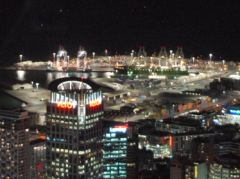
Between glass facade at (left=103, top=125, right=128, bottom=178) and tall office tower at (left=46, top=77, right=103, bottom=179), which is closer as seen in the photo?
tall office tower at (left=46, top=77, right=103, bottom=179)

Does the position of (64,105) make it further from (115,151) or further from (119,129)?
(119,129)

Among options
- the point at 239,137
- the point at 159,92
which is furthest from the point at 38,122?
the point at 159,92

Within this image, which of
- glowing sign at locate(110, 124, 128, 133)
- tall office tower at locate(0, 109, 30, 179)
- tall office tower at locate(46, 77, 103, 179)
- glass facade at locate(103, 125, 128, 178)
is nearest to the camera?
tall office tower at locate(46, 77, 103, 179)

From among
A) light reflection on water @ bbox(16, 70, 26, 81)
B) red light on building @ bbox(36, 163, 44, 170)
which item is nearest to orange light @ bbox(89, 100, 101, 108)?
red light on building @ bbox(36, 163, 44, 170)

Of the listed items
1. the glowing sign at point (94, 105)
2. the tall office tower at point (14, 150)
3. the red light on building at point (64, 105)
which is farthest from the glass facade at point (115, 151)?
the red light on building at point (64, 105)

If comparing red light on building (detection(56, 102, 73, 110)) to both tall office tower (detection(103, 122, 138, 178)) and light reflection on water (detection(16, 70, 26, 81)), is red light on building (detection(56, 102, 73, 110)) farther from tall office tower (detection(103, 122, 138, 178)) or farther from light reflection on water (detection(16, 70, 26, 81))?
light reflection on water (detection(16, 70, 26, 81))

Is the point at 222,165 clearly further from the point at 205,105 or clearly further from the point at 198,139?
the point at 205,105

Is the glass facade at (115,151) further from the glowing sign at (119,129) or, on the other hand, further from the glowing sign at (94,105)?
the glowing sign at (94,105)

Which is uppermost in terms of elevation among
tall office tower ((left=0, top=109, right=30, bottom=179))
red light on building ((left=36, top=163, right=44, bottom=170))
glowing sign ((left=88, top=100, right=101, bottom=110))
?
glowing sign ((left=88, top=100, right=101, bottom=110))
